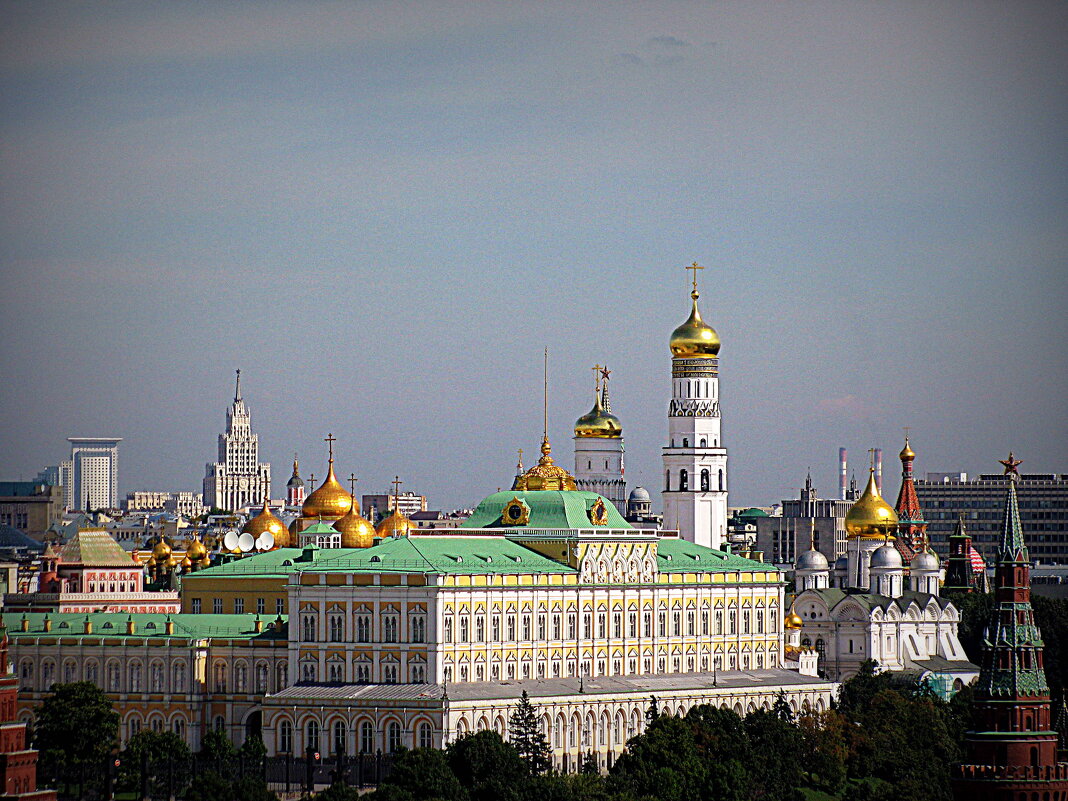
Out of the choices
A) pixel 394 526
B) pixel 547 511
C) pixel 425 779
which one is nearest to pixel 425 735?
pixel 425 779

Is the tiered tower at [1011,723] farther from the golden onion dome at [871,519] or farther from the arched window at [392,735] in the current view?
the golden onion dome at [871,519]

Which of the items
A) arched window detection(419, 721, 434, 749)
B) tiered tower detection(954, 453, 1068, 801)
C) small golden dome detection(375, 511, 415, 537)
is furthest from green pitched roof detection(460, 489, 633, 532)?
tiered tower detection(954, 453, 1068, 801)

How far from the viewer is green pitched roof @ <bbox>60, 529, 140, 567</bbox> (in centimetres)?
16212

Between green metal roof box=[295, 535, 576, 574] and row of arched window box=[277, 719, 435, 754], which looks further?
Answer: green metal roof box=[295, 535, 576, 574]

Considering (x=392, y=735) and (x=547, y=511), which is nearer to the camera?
(x=392, y=735)

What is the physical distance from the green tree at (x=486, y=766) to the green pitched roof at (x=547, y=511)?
2567cm

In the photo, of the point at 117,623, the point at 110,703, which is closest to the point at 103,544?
the point at 117,623

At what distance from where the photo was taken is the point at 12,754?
99562 mm

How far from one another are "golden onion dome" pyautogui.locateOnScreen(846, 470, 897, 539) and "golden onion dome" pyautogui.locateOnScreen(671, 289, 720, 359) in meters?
17.0

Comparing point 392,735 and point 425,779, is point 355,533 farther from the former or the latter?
point 425,779

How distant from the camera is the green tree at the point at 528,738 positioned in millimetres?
116312

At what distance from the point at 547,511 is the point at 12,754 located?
43.0m

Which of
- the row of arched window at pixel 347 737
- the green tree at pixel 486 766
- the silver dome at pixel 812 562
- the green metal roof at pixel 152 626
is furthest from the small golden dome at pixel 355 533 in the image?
the green tree at pixel 486 766

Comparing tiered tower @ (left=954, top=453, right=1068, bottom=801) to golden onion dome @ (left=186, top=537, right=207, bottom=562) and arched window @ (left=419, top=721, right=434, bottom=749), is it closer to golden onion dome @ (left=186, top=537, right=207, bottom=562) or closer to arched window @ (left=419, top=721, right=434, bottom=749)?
arched window @ (left=419, top=721, right=434, bottom=749)
